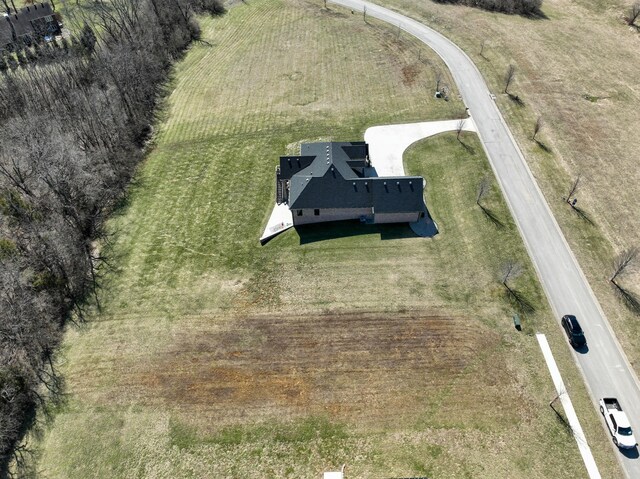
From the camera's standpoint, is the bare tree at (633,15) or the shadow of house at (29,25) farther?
the shadow of house at (29,25)

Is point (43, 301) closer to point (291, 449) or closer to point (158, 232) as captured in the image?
point (158, 232)

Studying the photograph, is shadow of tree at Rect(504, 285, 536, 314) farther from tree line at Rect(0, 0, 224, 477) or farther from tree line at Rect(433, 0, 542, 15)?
tree line at Rect(433, 0, 542, 15)

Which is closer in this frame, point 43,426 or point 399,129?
point 43,426

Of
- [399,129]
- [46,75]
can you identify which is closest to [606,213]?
[399,129]

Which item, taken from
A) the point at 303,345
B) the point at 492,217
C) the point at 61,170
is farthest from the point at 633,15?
the point at 61,170

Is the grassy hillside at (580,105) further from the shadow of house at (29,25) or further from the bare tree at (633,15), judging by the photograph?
the shadow of house at (29,25)

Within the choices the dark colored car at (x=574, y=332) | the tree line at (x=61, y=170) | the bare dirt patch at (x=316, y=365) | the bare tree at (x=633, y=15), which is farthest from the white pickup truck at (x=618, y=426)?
the bare tree at (x=633, y=15)

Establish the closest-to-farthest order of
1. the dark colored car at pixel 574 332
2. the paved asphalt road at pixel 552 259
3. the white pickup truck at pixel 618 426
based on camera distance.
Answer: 1. the white pickup truck at pixel 618 426
2. the paved asphalt road at pixel 552 259
3. the dark colored car at pixel 574 332
